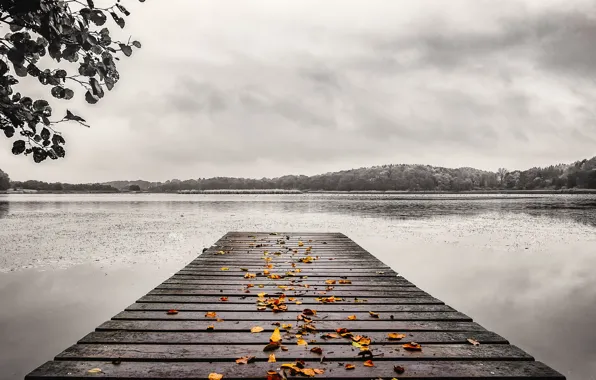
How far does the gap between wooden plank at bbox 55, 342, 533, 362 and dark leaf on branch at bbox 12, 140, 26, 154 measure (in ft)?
4.65

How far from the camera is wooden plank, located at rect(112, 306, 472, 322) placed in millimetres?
3729

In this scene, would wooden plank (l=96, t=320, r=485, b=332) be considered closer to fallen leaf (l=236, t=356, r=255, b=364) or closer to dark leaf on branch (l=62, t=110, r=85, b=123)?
fallen leaf (l=236, t=356, r=255, b=364)

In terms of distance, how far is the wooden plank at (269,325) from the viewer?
11.2 feet

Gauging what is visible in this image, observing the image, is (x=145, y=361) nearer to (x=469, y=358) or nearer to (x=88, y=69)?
(x=88, y=69)

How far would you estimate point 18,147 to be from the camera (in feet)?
8.11

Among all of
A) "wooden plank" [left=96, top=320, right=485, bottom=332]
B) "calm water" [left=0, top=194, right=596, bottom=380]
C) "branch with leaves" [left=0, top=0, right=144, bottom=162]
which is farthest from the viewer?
"calm water" [left=0, top=194, right=596, bottom=380]

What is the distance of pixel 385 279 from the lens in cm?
570

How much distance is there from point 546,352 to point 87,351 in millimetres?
5645

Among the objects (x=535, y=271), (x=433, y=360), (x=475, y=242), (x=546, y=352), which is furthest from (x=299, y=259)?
(x=475, y=242)

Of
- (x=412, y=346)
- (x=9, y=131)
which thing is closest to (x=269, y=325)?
(x=412, y=346)

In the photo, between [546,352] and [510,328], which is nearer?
[546,352]

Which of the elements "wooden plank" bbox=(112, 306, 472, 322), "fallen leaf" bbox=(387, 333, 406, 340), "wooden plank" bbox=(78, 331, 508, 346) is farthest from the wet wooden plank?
"fallen leaf" bbox=(387, 333, 406, 340)

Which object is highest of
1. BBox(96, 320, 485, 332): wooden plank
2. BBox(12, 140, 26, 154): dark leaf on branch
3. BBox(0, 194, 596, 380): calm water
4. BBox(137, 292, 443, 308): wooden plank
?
BBox(12, 140, 26, 154): dark leaf on branch

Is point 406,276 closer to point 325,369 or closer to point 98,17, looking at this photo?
point 325,369
